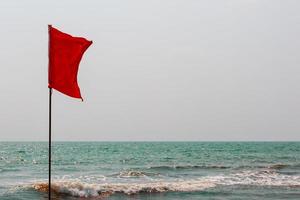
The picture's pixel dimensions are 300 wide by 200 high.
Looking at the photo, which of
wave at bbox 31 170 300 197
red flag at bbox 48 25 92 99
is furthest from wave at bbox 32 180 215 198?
red flag at bbox 48 25 92 99

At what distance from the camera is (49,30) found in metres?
7.82

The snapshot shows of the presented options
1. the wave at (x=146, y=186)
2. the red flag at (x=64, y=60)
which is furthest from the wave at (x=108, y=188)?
the red flag at (x=64, y=60)

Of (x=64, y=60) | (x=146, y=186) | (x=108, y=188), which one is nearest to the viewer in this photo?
(x=64, y=60)

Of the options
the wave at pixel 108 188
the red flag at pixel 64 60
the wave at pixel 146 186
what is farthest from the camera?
the wave at pixel 146 186

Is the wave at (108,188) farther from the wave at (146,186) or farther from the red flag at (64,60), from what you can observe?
the red flag at (64,60)

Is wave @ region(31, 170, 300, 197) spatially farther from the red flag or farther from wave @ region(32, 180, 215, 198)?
the red flag

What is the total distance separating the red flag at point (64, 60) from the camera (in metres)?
7.85

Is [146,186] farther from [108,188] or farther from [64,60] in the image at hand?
[64,60]

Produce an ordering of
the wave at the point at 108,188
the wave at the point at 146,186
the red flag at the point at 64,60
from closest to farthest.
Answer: the red flag at the point at 64,60
the wave at the point at 108,188
the wave at the point at 146,186

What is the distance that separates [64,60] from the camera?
7910mm

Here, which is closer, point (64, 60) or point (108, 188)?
point (64, 60)

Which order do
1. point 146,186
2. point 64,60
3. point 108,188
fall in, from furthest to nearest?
point 146,186
point 108,188
point 64,60

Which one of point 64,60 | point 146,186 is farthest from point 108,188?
point 64,60

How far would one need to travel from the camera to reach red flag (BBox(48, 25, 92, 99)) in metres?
7.85
